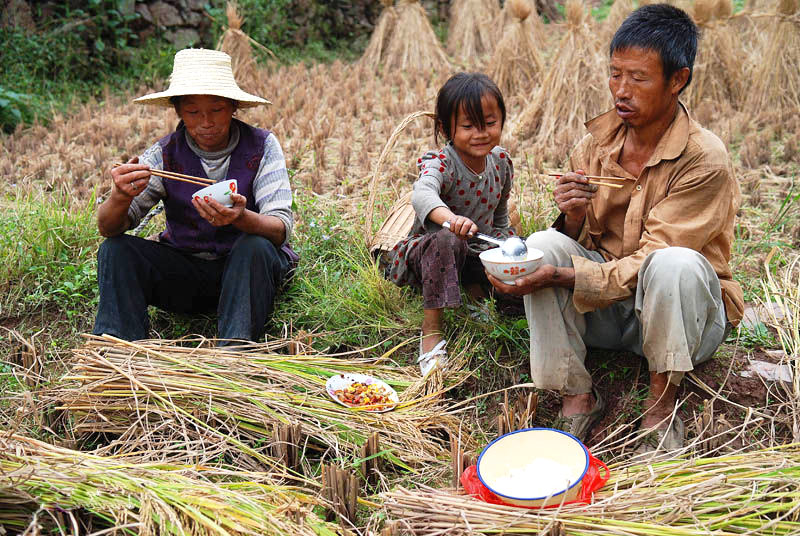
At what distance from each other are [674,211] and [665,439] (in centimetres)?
77

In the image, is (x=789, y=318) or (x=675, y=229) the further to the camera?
(x=789, y=318)

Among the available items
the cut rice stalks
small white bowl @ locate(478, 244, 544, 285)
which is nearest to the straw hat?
small white bowl @ locate(478, 244, 544, 285)

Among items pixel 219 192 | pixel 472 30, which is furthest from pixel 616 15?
pixel 219 192

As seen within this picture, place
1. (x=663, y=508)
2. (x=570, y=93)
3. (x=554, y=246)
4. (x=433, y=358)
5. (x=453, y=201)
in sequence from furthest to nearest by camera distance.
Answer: (x=570, y=93) → (x=453, y=201) → (x=433, y=358) → (x=554, y=246) → (x=663, y=508)

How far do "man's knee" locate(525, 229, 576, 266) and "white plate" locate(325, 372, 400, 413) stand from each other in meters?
0.79

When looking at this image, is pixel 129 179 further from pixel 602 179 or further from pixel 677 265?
pixel 677 265

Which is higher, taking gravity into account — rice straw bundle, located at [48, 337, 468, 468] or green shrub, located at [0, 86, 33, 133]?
green shrub, located at [0, 86, 33, 133]

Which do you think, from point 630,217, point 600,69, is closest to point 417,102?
point 600,69

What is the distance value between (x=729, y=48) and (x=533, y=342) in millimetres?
4396

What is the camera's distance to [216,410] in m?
2.62

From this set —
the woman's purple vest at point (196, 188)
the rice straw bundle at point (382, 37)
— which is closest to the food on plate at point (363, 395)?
the woman's purple vest at point (196, 188)

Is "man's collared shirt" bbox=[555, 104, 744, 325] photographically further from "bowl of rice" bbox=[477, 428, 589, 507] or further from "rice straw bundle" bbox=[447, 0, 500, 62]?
"rice straw bundle" bbox=[447, 0, 500, 62]

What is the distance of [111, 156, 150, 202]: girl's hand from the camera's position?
293 cm

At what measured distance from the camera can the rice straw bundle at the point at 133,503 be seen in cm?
191
